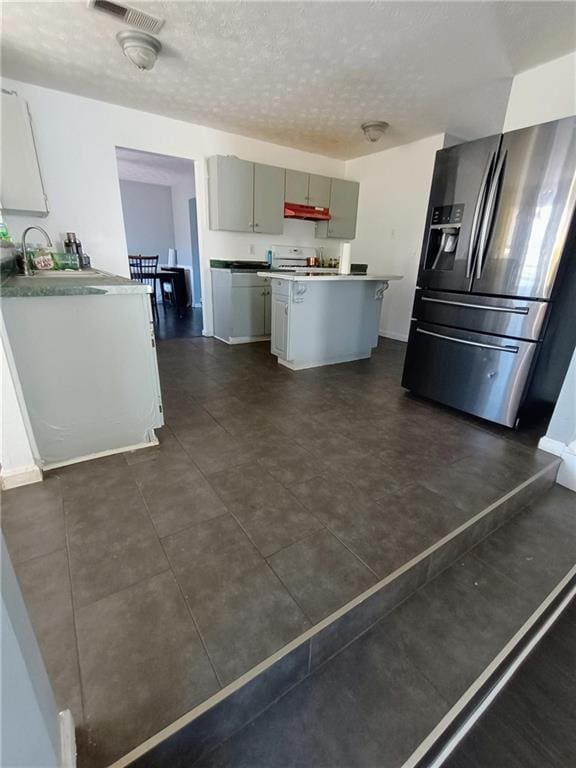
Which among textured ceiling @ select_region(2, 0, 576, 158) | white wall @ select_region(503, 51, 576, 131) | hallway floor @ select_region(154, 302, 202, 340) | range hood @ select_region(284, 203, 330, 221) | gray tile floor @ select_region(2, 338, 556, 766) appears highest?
textured ceiling @ select_region(2, 0, 576, 158)

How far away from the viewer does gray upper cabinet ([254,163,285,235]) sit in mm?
4242

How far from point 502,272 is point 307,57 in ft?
6.92

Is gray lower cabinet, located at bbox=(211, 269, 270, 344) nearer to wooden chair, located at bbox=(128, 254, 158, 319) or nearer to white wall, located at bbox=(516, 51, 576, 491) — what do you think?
wooden chair, located at bbox=(128, 254, 158, 319)

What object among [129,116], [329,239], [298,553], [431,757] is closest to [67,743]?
[298,553]

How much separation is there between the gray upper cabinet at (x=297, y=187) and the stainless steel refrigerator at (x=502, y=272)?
259 centimetres

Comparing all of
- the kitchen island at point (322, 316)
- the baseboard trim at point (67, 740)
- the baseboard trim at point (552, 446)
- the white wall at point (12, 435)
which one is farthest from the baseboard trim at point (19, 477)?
the baseboard trim at point (552, 446)

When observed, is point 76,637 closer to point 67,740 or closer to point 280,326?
point 67,740

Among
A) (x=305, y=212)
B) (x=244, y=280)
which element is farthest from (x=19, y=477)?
(x=305, y=212)

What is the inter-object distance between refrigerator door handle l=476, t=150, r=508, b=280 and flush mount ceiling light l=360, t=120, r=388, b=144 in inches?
86.2

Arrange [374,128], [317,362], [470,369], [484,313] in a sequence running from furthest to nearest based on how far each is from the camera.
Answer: [374,128], [317,362], [470,369], [484,313]

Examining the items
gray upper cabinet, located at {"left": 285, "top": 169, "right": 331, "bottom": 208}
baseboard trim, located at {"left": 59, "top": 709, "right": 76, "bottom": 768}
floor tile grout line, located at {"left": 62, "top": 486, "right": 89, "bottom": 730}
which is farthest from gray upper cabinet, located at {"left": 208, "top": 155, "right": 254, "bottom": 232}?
baseboard trim, located at {"left": 59, "top": 709, "right": 76, "bottom": 768}

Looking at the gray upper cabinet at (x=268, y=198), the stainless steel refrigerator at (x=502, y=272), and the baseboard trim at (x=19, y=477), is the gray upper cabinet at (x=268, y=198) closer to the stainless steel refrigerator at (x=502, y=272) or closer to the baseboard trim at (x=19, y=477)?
the stainless steel refrigerator at (x=502, y=272)

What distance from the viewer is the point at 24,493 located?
1567mm

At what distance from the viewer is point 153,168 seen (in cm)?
598
